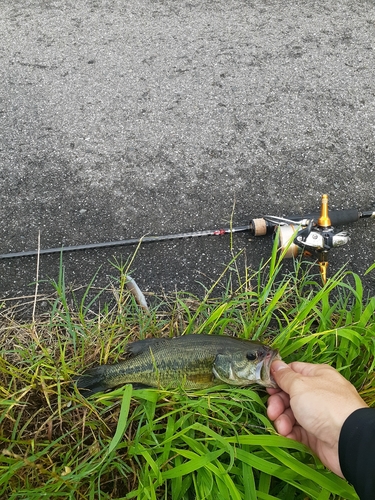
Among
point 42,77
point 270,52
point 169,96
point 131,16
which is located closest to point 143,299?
point 169,96

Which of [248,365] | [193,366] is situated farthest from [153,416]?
[248,365]

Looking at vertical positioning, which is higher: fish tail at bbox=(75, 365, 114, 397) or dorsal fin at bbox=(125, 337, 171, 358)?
dorsal fin at bbox=(125, 337, 171, 358)

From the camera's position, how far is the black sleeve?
152 cm

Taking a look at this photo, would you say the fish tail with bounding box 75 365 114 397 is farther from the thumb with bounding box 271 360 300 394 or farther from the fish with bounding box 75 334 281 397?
the thumb with bounding box 271 360 300 394

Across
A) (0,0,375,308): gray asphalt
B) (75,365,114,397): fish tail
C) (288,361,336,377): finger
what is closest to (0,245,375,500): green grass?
(75,365,114,397): fish tail

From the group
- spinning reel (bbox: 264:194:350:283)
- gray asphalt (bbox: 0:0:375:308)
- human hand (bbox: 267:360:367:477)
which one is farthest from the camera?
gray asphalt (bbox: 0:0:375:308)

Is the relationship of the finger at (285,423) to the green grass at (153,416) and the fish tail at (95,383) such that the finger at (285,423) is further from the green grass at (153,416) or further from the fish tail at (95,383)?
the fish tail at (95,383)

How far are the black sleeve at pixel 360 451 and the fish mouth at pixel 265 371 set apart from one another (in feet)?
1.22

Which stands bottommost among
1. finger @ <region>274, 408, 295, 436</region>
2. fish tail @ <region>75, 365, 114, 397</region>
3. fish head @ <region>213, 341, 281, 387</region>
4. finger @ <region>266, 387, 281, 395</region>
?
finger @ <region>274, 408, 295, 436</region>

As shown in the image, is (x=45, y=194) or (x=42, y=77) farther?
(x=42, y=77)

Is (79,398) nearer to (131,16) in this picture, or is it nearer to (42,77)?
(42,77)

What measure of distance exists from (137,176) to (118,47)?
144cm

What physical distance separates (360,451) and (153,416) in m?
0.88

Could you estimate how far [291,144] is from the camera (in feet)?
10.6
